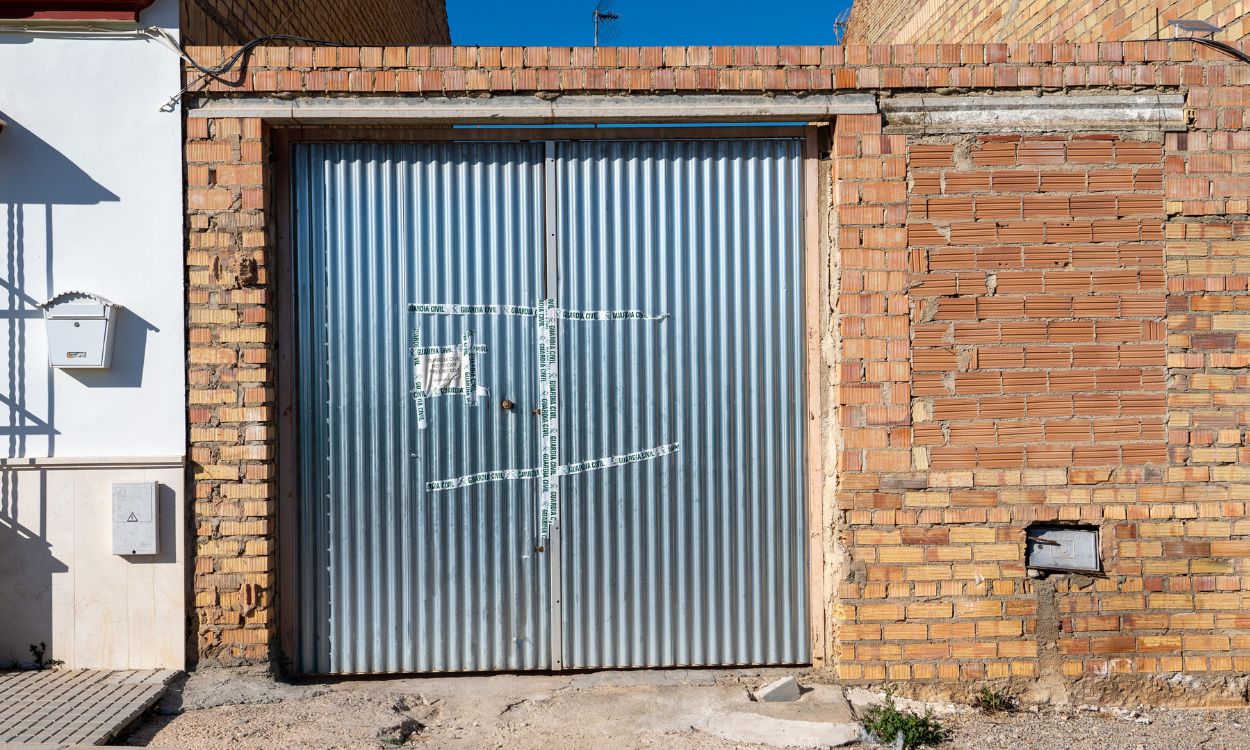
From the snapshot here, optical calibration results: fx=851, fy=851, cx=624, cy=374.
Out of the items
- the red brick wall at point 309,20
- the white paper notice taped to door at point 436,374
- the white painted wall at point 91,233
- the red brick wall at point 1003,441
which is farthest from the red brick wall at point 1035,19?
the white painted wall at point 91,233

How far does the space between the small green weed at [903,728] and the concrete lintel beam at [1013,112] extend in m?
2.82

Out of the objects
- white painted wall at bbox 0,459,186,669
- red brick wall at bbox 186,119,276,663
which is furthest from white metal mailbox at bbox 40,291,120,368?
white painted wall at bbox 0,459,186,669

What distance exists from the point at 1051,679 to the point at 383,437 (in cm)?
360

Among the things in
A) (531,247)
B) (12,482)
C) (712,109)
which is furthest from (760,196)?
(12,482)

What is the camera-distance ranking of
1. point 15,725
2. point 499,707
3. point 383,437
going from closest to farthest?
point 15,725
point 499,707
point 383,437

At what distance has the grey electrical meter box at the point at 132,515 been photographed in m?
4.15

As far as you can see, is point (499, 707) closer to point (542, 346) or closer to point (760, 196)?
point (542, 346)

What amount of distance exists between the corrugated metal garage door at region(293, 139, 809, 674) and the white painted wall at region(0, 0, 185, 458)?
2.10 ft

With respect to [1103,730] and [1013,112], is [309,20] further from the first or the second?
[1103,730]

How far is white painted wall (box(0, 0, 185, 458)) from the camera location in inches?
166

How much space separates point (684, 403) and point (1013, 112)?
2.22m

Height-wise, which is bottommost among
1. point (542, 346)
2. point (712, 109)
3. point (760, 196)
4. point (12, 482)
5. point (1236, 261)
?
point (12, 482)

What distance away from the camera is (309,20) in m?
6.14

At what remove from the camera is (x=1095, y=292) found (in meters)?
4.27
